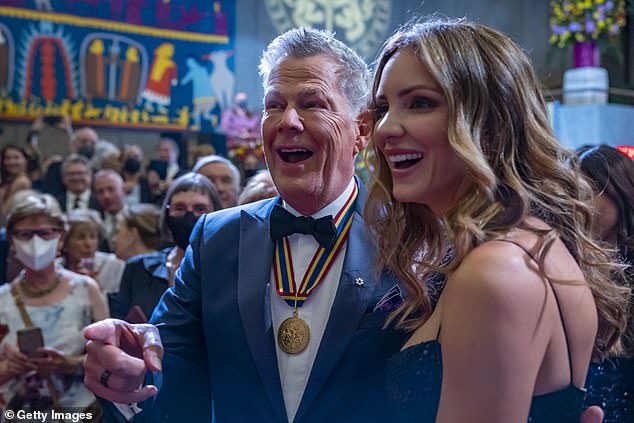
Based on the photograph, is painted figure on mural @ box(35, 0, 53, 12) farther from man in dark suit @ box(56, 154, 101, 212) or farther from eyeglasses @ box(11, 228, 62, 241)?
eyeglasses @ box(11, 228, 62, 241)

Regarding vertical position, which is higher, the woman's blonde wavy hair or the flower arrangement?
the flower arrangement

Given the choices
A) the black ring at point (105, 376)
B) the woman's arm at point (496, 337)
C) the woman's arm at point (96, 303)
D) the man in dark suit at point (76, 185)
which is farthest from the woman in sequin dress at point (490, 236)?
the man in dark suit at point (76, 185)

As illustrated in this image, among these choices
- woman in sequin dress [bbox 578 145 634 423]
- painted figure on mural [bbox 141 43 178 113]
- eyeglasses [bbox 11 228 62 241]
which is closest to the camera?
woman in sequin dress [bbox 578 145 634 423]

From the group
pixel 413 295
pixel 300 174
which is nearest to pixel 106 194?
pixel 300 174

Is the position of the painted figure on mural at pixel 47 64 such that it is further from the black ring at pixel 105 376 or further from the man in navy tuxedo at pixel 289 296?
the black ring at pixel 105 376

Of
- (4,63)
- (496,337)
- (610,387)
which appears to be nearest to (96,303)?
(610,387)

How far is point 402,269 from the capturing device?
6.07 ft

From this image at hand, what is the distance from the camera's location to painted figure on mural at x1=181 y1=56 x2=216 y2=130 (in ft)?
35.0

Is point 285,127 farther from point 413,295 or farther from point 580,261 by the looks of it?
point 580,261

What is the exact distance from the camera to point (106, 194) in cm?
593

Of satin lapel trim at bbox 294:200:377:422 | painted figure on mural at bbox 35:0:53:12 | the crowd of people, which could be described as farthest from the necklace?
painted figure on mural at bbox 35:0:53:12

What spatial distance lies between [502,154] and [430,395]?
466mm

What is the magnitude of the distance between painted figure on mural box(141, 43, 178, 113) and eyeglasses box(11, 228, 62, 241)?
6.86m

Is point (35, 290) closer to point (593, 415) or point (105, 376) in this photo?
point (105, 376)
